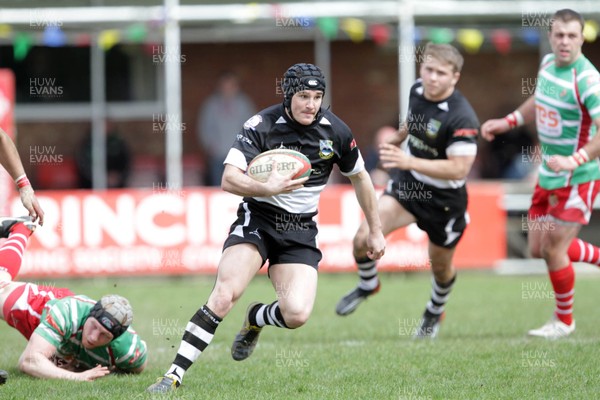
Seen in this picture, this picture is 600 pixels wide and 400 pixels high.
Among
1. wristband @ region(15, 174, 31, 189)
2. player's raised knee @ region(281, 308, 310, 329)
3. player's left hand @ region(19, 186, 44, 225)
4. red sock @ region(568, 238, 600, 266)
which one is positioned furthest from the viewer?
red sock @ region(568, 238, 600, 266)

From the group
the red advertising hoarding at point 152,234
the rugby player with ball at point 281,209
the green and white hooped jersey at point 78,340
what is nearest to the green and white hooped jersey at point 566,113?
the rugby player with ball at point 281,209

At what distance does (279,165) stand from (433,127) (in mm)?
2536

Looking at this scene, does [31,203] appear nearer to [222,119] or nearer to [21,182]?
[21,182]

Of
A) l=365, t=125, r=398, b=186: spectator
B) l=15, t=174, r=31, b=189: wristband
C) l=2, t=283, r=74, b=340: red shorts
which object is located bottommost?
l=2, t=283, r=74, b=340: red shorts

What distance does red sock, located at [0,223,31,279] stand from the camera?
6.73 meters

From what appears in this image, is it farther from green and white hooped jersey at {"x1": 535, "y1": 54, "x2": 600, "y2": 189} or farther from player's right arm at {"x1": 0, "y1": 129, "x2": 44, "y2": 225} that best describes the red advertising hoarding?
player's right arm at {"x1": 0, "y1": 129, "x2": 44, "y2": 225}

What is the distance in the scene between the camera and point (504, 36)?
50.4 ft

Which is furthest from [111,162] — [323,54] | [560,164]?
[560,164]

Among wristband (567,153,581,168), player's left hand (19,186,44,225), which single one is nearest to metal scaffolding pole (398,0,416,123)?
wristband (567,153,581,168)

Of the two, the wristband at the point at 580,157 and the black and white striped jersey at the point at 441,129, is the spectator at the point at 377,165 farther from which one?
the wristband at the point at 580,157

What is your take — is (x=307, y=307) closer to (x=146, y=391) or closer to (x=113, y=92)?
(x=146, y=391)

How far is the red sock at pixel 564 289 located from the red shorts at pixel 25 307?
3.97 m

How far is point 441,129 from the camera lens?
8.30 meters

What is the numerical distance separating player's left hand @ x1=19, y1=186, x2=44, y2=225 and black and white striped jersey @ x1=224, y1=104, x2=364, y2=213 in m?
1.51
